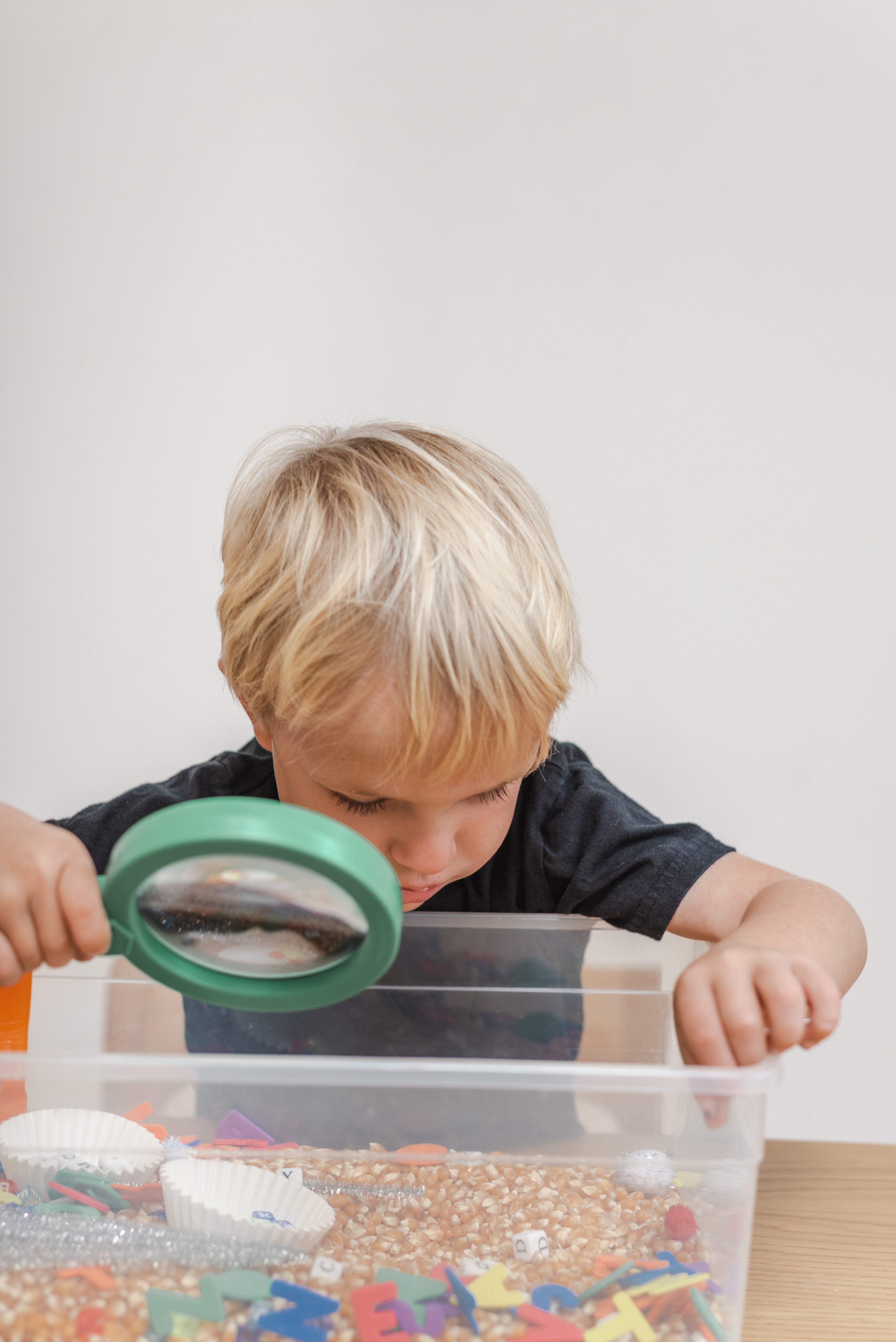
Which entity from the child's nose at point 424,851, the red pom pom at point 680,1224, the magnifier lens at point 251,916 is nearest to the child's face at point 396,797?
the child's nose at point 424,851

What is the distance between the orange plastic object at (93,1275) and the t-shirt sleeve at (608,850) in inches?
15.1

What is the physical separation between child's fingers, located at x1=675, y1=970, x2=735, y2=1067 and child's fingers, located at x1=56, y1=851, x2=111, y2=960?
0.26 metres

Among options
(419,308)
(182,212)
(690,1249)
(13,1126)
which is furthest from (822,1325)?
(182,212)

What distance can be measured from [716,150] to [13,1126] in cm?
86

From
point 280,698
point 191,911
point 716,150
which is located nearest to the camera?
point 191,911

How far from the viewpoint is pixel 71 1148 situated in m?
0.49

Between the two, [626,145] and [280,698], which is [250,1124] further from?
[626,145]

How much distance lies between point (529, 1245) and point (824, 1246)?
0.75 ft

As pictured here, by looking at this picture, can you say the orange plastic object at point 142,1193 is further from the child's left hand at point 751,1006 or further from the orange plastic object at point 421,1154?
the child's left hand at point 751,1006

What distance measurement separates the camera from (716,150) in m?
0.85

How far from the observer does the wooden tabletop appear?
1.68ft

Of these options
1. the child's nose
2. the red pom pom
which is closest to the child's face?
the child's nose

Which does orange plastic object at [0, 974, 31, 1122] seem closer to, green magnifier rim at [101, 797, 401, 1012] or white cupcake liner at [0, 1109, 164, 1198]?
white cupcake liner at [0, 1109, 164, 1198]

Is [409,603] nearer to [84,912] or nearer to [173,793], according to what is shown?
[84,912]
